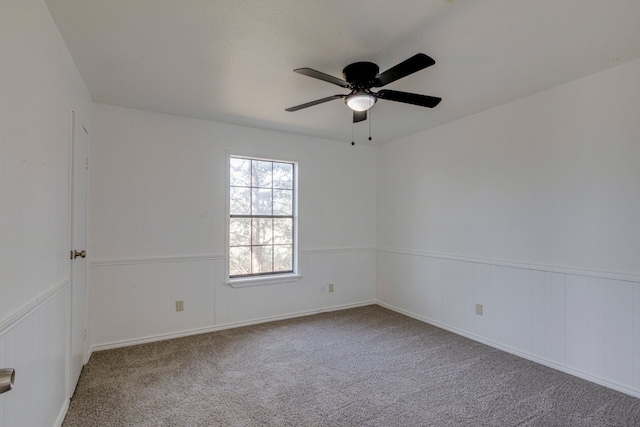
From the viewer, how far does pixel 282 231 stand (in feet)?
14.1

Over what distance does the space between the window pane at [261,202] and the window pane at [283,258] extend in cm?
51

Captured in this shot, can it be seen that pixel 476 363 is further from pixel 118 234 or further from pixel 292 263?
pixel 118 234

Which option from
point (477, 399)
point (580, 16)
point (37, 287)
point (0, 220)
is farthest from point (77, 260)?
point (580, 16)

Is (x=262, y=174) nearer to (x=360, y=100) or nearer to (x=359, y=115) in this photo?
(x=359, y=115)

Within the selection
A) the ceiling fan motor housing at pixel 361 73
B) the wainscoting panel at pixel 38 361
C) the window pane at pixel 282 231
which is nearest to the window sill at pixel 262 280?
the window pane at pixel 282 231

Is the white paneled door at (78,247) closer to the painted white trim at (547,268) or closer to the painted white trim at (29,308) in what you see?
the painted white trim at (29,308)

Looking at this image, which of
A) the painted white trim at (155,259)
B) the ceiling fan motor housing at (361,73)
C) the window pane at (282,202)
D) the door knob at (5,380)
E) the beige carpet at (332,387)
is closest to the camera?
the door knob at (5,380)

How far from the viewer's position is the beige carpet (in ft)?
6.91

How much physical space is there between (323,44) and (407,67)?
0.59 metres

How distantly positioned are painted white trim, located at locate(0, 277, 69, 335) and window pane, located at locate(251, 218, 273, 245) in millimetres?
2198

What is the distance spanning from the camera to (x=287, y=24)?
191cm

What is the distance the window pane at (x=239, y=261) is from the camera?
395cm

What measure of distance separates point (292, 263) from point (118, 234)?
80.6 inches

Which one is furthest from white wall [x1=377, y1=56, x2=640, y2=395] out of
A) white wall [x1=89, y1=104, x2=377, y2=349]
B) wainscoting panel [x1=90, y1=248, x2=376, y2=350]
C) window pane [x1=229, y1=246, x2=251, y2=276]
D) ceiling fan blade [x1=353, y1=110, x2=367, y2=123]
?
window pane [x1=229, y1=246, x2=251, y2=276]
